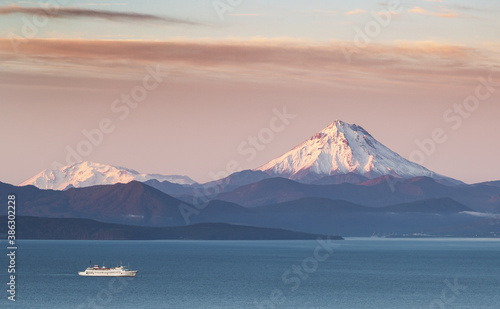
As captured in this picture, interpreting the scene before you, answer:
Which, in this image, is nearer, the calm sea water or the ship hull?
the calm sea water

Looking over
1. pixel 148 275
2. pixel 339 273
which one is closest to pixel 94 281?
pixel 148 275

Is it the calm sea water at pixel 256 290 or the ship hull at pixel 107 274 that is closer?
the calm sea water at pixel 256 290

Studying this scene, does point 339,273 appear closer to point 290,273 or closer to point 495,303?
point 290,273

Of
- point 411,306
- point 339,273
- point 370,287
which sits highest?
point 339,273

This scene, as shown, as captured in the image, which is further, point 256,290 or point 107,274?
point 107,274

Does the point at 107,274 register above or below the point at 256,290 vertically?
above

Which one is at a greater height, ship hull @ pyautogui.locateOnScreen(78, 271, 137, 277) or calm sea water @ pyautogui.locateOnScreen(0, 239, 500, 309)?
ship hull @ pyautogui.locateOnScreen(78, 271, 137, 277)

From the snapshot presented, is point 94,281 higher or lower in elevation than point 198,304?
higher

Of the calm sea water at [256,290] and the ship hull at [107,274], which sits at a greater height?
the ship hull at [107,274]

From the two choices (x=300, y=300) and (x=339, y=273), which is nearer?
(x=300, y=300)

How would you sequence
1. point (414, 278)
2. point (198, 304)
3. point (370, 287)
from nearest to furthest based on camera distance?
1. point (198, 304)
2. point (370, 287)
3. point (414, 278)

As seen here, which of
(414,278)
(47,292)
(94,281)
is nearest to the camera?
(47,292)
